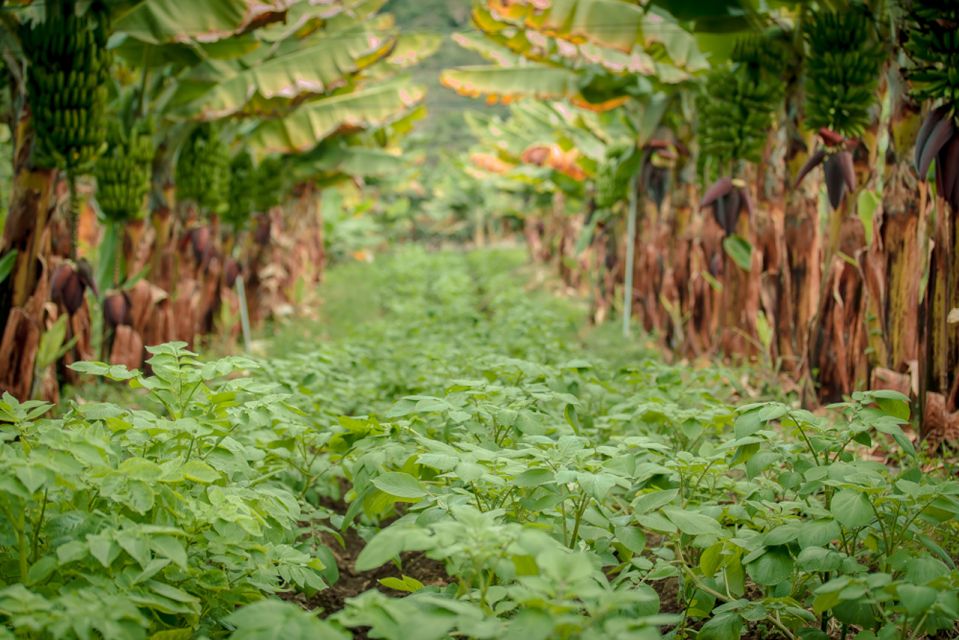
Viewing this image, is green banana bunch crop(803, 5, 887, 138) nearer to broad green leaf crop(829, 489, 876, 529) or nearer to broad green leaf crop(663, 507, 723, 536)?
broad green leaf crop(829, 489, 876, 529)

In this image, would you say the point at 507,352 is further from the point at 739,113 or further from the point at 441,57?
the point at 441,57

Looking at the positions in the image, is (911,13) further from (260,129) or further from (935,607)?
(260,129)

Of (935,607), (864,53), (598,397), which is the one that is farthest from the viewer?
(864,53)

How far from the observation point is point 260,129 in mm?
8945

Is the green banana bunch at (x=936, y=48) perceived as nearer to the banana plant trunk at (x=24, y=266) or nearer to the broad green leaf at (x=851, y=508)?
the broad green leaf at (x=851, y=508)

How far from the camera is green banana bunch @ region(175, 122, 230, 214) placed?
24.9 feet

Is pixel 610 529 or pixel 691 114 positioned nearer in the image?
pixel 610 529

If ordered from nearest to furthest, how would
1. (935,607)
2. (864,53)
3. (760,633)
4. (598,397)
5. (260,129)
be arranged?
(935,607) → (760,633) → (598,397) → (864,53) → (260,129)

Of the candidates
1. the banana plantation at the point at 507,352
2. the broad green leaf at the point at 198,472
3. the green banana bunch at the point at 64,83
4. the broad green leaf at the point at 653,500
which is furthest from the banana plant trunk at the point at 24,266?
the broad green leaf at the point at 653,500

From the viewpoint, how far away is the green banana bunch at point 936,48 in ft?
11.6

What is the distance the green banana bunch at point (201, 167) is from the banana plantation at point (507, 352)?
0.09 ft

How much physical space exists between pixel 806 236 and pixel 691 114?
2723 millimetres

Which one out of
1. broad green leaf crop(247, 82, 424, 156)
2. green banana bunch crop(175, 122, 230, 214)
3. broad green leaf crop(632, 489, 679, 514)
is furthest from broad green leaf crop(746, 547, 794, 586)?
broad green leaf crop(247, 82, 424, 156)

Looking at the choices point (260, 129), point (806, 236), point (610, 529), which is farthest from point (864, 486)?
point (260, 129)
